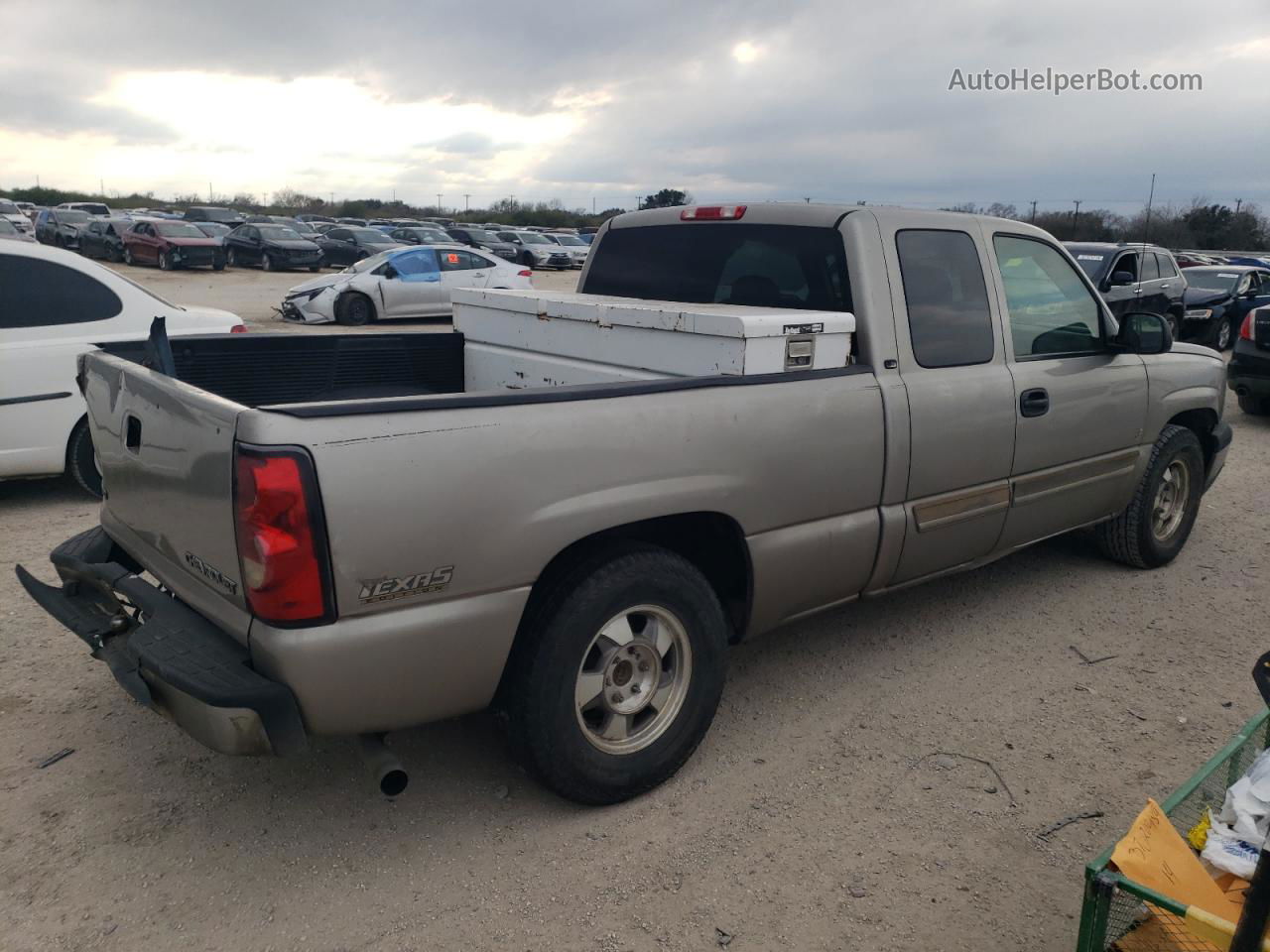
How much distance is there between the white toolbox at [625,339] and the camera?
3.50m

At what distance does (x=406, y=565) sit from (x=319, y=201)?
91896 millimetres

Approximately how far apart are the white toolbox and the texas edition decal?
51.4 inches

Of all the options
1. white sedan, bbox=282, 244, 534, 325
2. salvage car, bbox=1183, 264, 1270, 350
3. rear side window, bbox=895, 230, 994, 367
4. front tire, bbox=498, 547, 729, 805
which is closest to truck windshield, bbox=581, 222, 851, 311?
rear side window, bbox=895, 230, 994, 367

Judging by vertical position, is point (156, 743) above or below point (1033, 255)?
below

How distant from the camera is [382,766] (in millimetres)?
2734

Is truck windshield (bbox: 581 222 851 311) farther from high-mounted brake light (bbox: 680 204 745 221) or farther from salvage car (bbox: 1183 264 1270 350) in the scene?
salvage car (bbox: 1183 264 1270 350)

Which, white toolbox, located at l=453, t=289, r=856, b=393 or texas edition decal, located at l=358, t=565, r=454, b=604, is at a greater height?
white toolbox, located at l=453, t=289, r=856, b=393

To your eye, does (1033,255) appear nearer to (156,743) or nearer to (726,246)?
(726,246)

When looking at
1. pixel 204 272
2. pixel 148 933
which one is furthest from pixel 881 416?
pixel 204 272

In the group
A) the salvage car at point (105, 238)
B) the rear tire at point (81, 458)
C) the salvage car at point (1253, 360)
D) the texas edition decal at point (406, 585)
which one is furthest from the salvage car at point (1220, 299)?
the salvage car at point (105, 238)

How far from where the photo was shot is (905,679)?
14.0ft

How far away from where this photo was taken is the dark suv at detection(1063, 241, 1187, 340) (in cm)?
1456

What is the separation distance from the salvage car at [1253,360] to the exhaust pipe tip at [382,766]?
10863 mm

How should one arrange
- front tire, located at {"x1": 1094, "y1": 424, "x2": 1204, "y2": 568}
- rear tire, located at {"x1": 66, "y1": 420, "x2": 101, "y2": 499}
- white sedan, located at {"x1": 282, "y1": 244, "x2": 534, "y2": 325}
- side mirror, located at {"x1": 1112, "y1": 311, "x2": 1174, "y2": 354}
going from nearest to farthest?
side mirror, located at {"x1": 1112, "y1": 311, "x2": 1174, "y2": 354}, front tire, located at {"x1": 1094, "y1": 424, "x2": 1204, "y2": 568}, rear tire, located at {"x1": 66, "y1": 420, "x2": 101, "y2": 499}, white sedan, located at {"x1": 282, "y1": 244, "x2": 534, "y2": 325}
